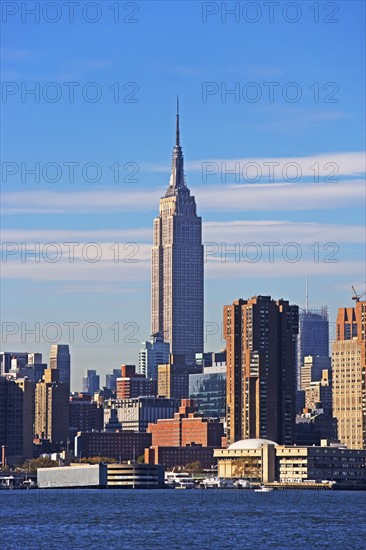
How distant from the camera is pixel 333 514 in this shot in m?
198

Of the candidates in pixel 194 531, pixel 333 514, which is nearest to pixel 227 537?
pixel 194 531

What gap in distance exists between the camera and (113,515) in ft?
640

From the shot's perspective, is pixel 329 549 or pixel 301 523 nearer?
pixel 329 549

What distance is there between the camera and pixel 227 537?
15062 cm

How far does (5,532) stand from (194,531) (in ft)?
60.5

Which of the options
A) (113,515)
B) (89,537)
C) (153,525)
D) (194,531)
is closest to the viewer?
(89,537)

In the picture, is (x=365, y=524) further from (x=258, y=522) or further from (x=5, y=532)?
(x=5, y=532)

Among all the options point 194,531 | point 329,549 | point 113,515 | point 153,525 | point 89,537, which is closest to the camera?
point 329,549

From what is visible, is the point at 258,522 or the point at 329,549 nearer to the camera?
the point at 329,549

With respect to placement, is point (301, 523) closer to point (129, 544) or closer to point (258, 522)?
point (258, 522)

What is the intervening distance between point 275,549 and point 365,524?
4025 centimetres

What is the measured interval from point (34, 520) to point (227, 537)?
3772 cm

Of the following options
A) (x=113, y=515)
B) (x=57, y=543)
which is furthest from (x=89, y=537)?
(x=113, y=515)

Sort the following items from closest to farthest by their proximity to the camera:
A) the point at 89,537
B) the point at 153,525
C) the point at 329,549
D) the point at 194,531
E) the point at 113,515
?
1. the point at 329,549
2. the point at 89,537
3. the point at 194,531
4. the point at 153,525
5. the point at 113,515
